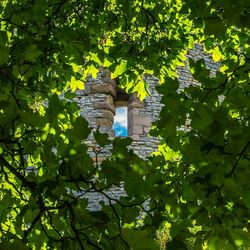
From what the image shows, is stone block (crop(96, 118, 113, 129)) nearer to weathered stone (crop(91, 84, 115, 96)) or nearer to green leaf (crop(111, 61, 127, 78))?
weathered stone (crop(91, 84, 115, 96))

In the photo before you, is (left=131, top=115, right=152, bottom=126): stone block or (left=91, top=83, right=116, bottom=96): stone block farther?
(left=91, top=83, right=116, bottom=96): stone block

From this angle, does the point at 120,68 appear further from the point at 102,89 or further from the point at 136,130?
the point at 102,89

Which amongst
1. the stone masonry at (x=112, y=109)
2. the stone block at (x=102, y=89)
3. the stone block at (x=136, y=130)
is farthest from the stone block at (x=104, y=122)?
the stone block at (x=102, y=89)

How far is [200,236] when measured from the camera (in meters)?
1.85

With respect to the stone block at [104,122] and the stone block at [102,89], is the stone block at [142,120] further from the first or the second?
the stone block at [102,89]

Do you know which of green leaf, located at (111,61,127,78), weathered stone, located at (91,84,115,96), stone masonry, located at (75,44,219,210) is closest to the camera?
green leaf, located at (111,61,127,78)

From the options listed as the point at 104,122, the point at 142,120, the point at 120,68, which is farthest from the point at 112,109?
the point at 120,68

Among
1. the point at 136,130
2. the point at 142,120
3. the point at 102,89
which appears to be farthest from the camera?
the point at 102,89

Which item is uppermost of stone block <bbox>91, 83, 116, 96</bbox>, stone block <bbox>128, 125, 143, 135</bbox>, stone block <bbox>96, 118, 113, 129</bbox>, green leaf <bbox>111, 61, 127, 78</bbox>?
stone block <bbox>91, 83, 116, 96</bbox>

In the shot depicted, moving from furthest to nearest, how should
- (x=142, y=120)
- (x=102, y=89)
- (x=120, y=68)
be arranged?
(x=102, y=89)
(x=142, y=120)
(x=120, y=68)

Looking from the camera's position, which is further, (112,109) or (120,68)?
(112,109)

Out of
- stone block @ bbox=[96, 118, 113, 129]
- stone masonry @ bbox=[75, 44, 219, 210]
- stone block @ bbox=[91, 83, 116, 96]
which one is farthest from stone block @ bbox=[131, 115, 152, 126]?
stone block @ bbox=[91, 83, 116, 96]

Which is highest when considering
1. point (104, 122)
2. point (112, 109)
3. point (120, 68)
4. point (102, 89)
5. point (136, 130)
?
point (102, 89)

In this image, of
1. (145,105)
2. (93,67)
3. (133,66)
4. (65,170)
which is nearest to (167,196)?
(65,170)
